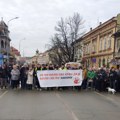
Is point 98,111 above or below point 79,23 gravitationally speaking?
below

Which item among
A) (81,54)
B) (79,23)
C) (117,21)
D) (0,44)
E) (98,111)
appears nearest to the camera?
(98,111)

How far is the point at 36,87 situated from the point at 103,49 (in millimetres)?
40210

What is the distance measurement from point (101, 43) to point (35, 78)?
138 feet

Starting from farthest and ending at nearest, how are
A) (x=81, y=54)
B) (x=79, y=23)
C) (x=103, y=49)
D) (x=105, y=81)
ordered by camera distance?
(x=81, y=54) → (x=79, y=23) → (x=103, y=49) → (x=105, y=81)

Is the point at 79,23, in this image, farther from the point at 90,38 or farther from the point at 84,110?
the point at 84,110

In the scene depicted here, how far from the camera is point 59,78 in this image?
1029 inches

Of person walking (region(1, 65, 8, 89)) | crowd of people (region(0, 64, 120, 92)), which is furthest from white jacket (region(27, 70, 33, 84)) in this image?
person walking (region(1, 65, 8, 89))

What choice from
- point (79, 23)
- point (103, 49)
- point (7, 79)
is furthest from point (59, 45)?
point (7, 79)

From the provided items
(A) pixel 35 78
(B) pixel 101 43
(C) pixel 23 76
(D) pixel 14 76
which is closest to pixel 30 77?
(A) pixel 35 78

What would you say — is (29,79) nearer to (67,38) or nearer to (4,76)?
(4,76)

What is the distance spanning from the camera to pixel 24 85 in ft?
85.9

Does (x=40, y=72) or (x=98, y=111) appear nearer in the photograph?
(x=98, y=111)

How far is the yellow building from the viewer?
58.0m

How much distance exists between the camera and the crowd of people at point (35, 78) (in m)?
25.1
